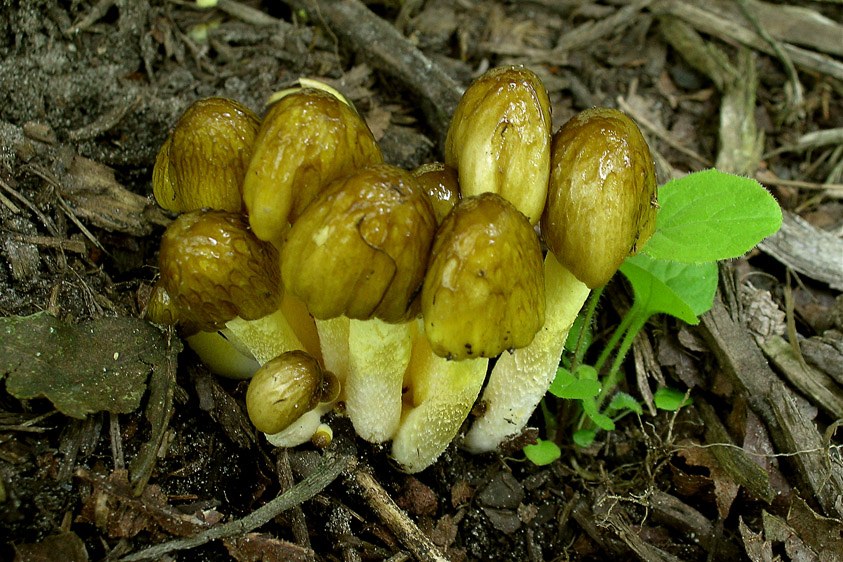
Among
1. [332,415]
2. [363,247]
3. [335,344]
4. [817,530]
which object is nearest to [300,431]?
[332,415]

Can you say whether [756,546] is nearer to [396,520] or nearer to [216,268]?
[396,520]

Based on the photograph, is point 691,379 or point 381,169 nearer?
point 381,169

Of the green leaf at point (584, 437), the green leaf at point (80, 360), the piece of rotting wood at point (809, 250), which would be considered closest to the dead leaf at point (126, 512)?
the green leaf at point (80, 360)

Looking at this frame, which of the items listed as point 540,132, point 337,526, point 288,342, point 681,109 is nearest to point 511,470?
point 337,526

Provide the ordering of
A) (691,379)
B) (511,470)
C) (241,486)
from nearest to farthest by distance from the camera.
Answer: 1. (241,486)
2. (511,470)
3. (691,379)

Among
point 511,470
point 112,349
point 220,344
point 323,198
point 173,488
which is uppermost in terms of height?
point 323,198

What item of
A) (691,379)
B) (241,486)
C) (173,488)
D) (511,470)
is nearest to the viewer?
(173,488)

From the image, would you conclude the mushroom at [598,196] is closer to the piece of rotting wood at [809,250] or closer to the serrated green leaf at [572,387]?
the serrated green leaf at [572,387]

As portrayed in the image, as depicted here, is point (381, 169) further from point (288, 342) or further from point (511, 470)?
point (511, 470)

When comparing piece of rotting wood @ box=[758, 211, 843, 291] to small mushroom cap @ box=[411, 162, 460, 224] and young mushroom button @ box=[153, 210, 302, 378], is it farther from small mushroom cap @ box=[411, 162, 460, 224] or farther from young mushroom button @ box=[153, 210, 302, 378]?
young mushroom button @ box=[153, 210, 302, 378]
